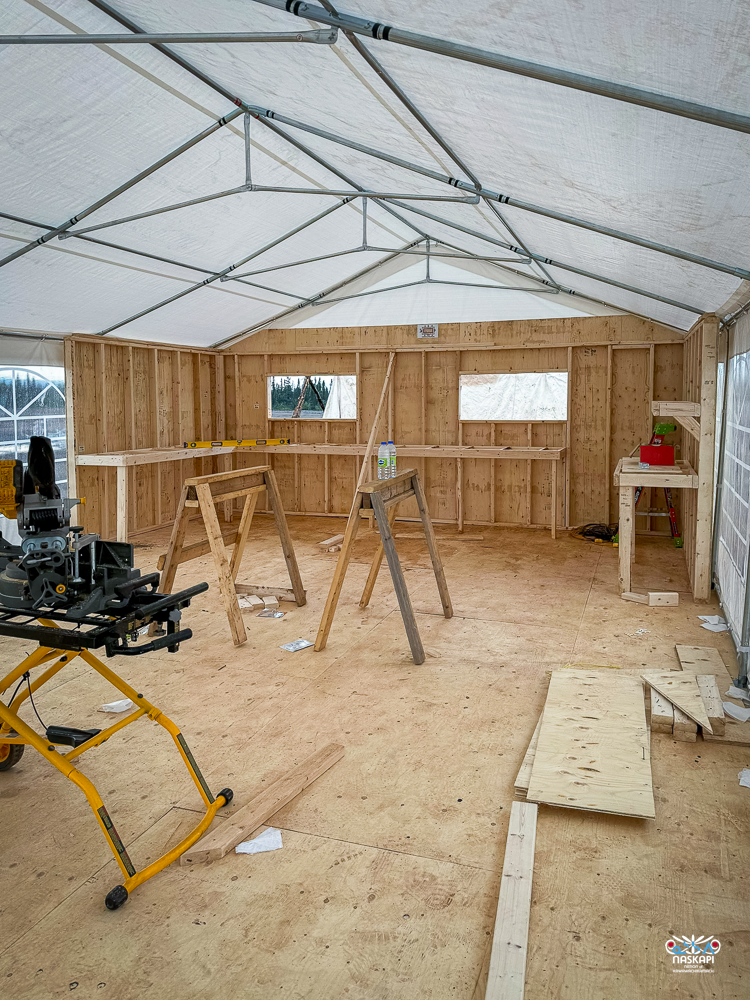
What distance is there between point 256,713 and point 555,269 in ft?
17.5

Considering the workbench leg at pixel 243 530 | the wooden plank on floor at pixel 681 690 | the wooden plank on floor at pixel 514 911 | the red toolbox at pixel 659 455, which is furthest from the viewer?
the red toolbox at pixel 659 455

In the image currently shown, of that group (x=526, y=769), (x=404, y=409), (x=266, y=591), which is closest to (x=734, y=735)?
(x=526, y=769)

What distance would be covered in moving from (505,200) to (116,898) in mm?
4054

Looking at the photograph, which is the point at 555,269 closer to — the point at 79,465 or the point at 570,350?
the point at 570,350

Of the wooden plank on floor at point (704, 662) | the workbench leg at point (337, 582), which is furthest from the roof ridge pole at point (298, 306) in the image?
the wooden plank on floor at point (704, 662)

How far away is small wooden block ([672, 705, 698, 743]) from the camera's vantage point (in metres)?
3.51

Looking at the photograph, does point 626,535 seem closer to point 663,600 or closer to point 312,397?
point 663,600

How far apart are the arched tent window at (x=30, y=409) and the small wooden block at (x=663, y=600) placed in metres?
5.78

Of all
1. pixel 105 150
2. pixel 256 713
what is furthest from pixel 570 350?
pixel 256 713

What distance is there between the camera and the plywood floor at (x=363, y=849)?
6.86 ft

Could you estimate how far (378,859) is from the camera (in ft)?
8.56

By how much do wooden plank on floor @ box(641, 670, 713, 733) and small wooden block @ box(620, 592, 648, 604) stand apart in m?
1.71

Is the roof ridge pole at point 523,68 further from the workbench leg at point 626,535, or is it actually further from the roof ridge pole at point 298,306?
the roof ridge pole at point 298,306

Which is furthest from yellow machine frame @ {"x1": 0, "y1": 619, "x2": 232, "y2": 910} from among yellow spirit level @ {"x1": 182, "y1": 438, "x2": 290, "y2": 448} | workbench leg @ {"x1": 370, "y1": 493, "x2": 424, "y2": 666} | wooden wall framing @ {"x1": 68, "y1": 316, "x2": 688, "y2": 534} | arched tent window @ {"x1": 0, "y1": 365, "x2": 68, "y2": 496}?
yellow spirit level @ {"x1": 182, "y1": 438, "x2": 290, "y2": 448}
